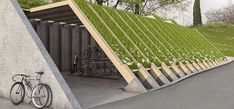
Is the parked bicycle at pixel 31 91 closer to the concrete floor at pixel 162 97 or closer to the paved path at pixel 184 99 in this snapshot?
the concrete floor at pixel 162 97

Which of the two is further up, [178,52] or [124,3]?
[124,3]

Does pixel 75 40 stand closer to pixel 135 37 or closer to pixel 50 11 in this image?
pixel 50 11

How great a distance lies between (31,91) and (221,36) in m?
48.6

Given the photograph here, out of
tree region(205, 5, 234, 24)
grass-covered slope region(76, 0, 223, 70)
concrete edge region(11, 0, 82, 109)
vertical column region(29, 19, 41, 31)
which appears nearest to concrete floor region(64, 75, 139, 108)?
concrete edge region(11, 0, 82, 109)

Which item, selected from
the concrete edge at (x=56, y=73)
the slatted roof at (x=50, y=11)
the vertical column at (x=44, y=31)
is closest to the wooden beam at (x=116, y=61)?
the slatted roof at (x=50, y=11)

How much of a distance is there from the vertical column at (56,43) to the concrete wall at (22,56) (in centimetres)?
909

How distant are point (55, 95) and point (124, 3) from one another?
34.6 meters

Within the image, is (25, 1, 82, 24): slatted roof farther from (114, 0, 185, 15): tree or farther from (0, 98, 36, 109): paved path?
(114, 0, 185, 15): tree

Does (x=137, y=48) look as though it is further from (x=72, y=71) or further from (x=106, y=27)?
(x=72, y=71)

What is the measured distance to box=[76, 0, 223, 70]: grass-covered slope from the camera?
13297mm

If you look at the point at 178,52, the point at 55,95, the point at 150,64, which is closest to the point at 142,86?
the point at 150,64

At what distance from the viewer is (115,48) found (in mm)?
13039

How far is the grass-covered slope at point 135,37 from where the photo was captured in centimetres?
1330

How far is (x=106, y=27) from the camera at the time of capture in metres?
13.6
